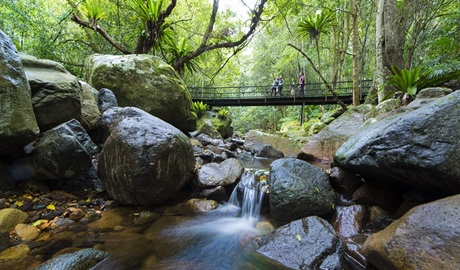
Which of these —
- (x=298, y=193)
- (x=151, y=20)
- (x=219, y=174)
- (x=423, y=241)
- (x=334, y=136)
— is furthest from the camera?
(x=151, y=20)

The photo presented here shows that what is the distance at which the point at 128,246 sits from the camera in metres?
2.72

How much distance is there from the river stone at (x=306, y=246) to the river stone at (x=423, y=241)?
1.22 feet

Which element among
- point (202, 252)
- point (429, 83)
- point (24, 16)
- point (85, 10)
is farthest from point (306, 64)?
point (202, 252)

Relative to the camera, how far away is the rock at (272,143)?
7.76 m

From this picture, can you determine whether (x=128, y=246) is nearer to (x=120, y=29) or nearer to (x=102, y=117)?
(x=102, y=117)

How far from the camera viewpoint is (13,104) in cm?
277

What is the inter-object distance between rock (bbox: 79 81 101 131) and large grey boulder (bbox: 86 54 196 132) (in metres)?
1.19

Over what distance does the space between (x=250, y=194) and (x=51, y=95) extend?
368 cm

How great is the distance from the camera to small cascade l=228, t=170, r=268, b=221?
3.86 meters

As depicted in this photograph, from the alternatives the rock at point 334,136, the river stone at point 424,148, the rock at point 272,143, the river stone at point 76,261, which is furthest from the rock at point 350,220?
the rock at point 272,143

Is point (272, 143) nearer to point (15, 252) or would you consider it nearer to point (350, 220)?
point (350, 220)

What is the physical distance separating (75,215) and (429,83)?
747cm

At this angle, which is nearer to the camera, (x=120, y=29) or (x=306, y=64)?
(x=120, y=29)

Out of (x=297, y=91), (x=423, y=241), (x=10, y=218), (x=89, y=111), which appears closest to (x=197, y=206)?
(x=10, y=218)
